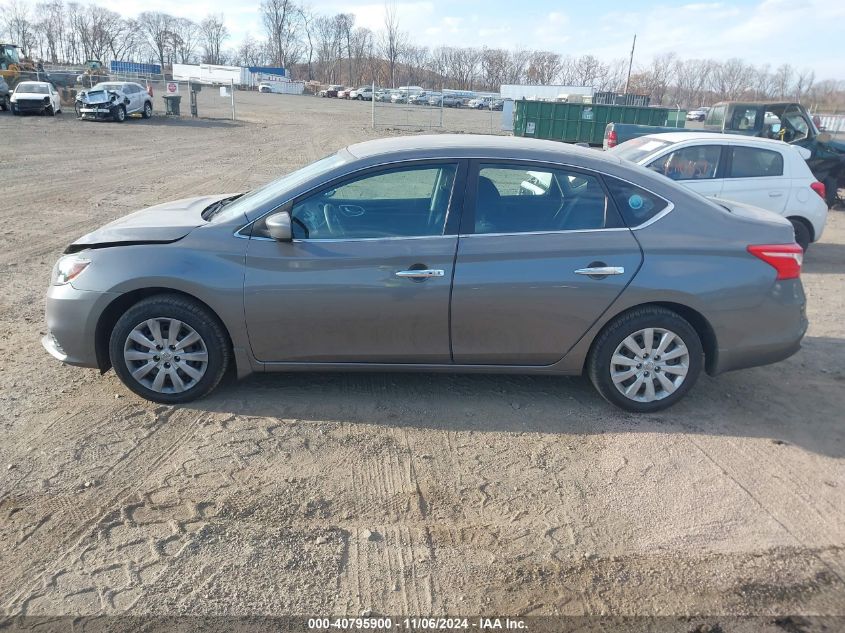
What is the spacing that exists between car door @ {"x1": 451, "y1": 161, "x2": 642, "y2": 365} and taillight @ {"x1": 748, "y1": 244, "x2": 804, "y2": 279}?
2.70 feet

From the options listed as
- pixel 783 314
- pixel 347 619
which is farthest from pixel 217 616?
pixel 783 314

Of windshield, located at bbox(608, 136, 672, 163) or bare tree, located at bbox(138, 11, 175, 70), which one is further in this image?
bare tree, located at bbox(138, 11, 175, 70)

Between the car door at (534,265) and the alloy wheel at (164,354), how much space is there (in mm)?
1661

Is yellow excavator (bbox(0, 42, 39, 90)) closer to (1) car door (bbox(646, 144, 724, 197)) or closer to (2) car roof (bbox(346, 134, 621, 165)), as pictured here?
(1) car door (bbox(646, 144, 724, 197))

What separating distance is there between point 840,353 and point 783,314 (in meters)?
1.87

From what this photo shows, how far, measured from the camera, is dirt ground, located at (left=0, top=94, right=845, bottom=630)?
2865 mm

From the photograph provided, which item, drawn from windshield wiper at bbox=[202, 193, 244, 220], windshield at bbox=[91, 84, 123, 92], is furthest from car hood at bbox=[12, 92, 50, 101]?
windshield wiper at bbox=[202, 193, 244, 220]

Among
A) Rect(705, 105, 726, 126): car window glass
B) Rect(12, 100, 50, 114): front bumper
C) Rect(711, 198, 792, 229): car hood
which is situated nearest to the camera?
Rect(711, 198, 792, 229): car hood

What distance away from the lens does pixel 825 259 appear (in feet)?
31.6

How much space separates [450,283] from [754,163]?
6503 mm

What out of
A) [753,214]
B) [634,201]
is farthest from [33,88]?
[753,214]

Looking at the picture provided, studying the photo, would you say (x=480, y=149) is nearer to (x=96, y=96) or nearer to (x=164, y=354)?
(x=164, y=354)

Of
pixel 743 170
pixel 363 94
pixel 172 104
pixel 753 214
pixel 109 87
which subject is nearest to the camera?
pixel 753 214

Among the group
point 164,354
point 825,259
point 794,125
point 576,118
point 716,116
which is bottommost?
point 825,259
